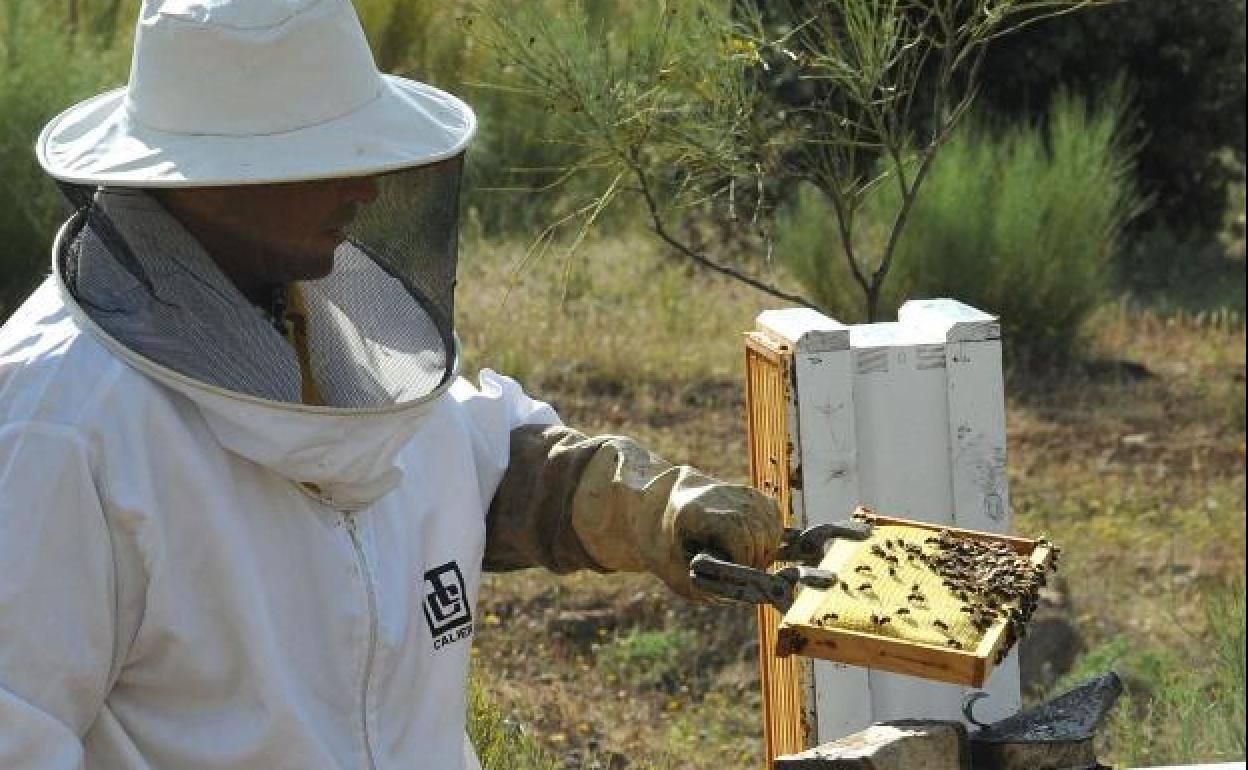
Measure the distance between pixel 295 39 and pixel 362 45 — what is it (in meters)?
0.12

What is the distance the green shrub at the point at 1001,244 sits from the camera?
315 inches

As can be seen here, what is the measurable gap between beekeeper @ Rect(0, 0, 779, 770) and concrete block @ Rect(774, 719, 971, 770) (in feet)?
1.74

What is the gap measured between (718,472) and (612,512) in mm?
4237

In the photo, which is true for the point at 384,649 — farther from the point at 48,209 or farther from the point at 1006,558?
the point at 48,209

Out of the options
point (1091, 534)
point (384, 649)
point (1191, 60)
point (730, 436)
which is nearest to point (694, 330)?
point (730, 436)

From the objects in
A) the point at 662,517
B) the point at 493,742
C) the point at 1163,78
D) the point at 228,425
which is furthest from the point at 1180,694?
the point at 1163,78

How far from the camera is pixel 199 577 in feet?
7.13

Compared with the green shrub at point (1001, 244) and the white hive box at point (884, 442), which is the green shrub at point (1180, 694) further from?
the green shrub at point (1001, 244)

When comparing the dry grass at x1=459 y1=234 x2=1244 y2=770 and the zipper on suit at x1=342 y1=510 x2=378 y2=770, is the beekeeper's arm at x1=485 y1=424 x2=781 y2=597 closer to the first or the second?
the zipper on suit at x1=342 y1=510 x2=378 y2=770

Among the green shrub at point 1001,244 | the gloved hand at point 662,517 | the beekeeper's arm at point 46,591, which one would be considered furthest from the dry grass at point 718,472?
the beekeeper's arm at point 46,591

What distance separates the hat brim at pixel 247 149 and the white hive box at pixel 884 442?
1.09 m

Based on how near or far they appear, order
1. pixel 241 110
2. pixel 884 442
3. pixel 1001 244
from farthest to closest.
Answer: pixel 1001 244
pixel 884 442
pixel 241 110

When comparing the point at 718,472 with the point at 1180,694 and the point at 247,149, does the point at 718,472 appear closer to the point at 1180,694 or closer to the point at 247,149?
the point at 1180,694

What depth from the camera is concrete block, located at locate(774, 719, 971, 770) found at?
268 cm
